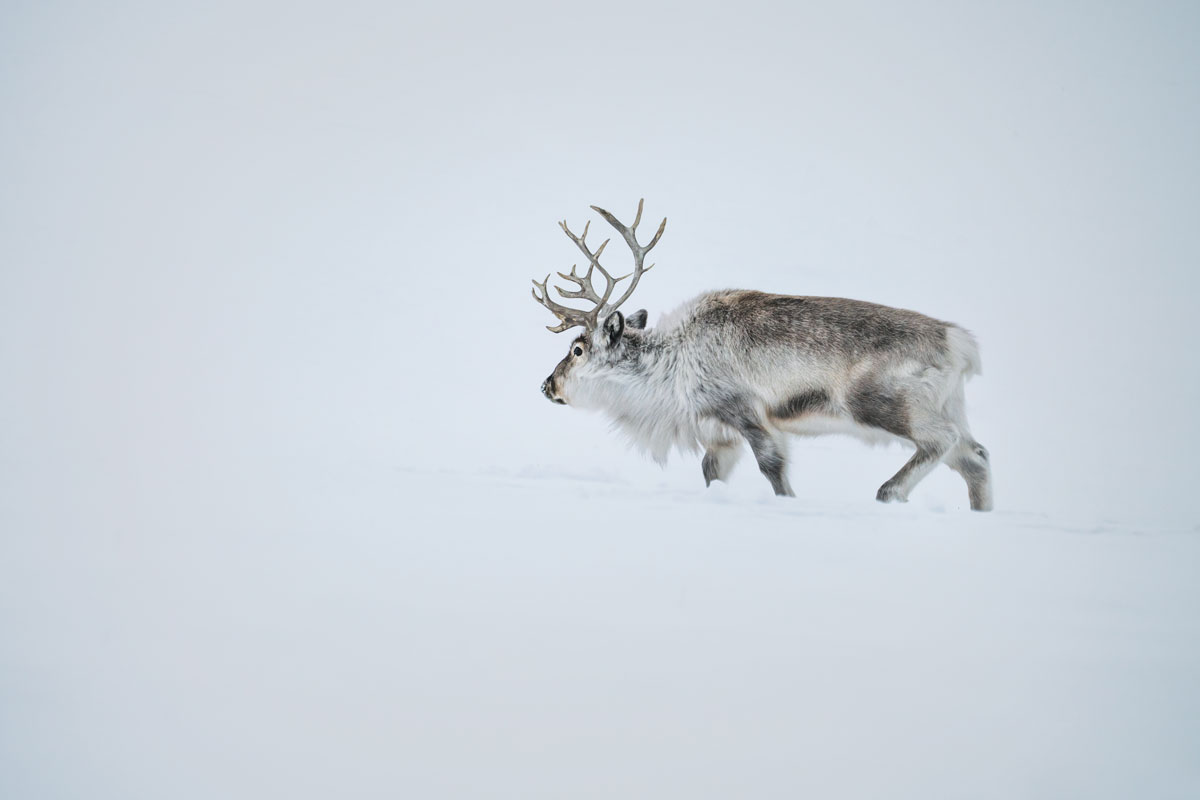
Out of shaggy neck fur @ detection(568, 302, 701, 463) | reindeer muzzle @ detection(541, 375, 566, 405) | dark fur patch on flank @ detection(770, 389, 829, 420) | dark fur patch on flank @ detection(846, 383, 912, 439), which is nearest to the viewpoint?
dark fur patch on flank @ detection(846, 383, 912, 439)

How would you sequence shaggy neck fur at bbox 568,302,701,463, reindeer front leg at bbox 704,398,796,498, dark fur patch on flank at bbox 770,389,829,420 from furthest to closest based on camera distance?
Result: 1. shaggy neck fur at bbox 568,302,701,463
2. reindeer front leg at bbox 704,398,796,498
3. dark fur patch on flank at bbox 770,389,829,420

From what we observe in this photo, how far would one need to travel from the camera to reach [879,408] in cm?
589

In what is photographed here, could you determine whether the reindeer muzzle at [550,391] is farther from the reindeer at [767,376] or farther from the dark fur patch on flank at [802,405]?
the dark fur patch on flank at [802,405]

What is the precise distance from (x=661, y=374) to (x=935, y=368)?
1682 mm

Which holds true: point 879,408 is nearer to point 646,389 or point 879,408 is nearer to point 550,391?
point 646,389

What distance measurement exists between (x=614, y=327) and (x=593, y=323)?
184 millimetres

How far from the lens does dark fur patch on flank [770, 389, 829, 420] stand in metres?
Result: 6.10

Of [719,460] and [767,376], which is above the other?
[767,376]

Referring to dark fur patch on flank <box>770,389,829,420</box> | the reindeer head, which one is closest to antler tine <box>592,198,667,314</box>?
the reindeer head

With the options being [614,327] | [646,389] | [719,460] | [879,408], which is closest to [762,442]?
[719,460]

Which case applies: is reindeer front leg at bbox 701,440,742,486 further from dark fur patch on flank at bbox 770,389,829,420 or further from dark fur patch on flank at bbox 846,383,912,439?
dark fur patch on flank at bbox 846,383,912,439

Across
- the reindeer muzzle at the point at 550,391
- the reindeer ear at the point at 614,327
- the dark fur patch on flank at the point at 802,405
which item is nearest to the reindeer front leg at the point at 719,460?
the dark fur patch on flank at the point at 802,405

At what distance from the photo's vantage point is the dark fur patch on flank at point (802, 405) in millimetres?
6102

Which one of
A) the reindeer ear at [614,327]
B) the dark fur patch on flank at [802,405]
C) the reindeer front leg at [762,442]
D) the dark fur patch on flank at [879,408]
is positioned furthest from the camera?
the reindeer ear at [614,327]
